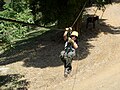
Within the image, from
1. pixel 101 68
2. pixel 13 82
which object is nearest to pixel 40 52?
pixel 13 82

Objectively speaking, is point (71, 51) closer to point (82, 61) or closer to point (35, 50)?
point (82, 61)

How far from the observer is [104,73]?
17719 mm

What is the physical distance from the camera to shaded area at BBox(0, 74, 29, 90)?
17.2 m

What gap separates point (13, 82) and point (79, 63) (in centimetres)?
416

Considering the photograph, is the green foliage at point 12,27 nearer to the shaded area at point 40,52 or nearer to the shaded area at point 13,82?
the shaded area at point 13,82

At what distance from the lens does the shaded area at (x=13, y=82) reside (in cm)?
1718

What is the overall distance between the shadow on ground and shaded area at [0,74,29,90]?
1.55 m

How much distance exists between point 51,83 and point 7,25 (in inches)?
158

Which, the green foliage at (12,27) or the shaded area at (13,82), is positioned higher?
the green foliage at (12,27)

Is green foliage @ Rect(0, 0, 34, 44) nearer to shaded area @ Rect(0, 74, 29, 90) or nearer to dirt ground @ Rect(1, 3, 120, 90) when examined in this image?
shaded area @ Rect(0, 74, 29, 90)

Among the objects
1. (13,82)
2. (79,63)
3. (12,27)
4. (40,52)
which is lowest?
Result: (13,82)

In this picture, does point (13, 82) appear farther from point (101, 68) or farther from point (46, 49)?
point (46, 49)

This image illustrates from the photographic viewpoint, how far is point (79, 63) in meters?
19.3

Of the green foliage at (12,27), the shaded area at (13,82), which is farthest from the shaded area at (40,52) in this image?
the green foliage at (12,27)
